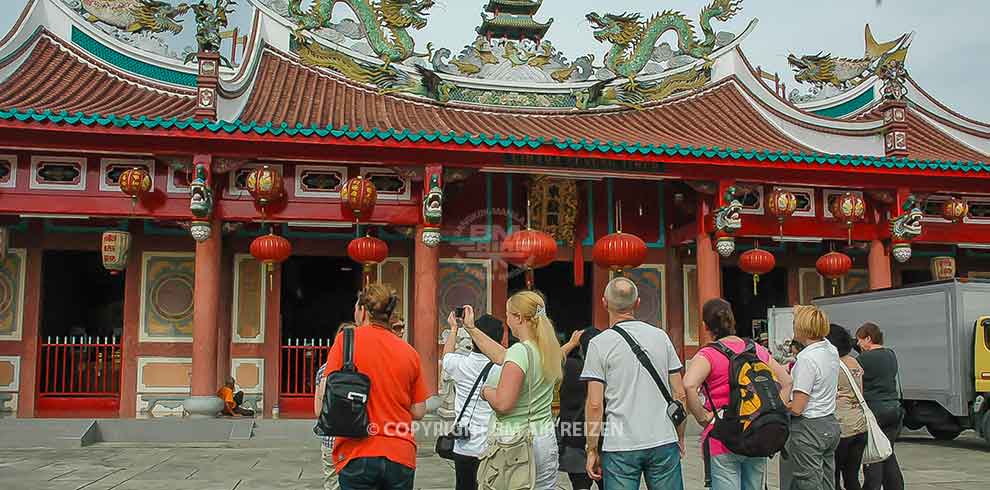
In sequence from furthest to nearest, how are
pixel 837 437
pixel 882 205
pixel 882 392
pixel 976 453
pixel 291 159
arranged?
1. pixel 882 205
2. pixel 291 159
3. pixel 976 453
4. pixel 882 392
5. pixel 837 437

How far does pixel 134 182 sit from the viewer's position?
10.8 m

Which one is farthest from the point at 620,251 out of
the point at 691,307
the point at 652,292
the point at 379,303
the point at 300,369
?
the point at 379,303

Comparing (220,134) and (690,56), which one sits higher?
(690,56)

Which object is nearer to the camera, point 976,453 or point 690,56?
point 976,453

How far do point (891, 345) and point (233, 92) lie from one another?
9.45 meters

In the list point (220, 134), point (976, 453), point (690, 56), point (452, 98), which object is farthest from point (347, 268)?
point (976, 453)

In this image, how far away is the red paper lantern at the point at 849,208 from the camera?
12500 mm

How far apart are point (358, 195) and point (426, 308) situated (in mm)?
1667

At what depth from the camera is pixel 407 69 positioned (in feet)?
48.1

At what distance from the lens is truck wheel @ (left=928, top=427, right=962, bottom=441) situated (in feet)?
37.4

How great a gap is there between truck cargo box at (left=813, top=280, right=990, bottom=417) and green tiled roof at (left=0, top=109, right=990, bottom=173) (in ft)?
6.14

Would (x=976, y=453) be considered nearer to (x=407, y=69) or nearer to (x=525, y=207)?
(x=525, y=207)

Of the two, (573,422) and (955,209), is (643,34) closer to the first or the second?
(955,209)

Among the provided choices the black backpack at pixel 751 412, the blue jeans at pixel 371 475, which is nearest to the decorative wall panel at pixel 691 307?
the black backpack at pixel 751 412
